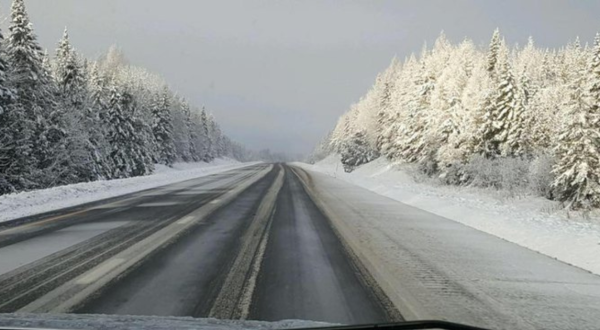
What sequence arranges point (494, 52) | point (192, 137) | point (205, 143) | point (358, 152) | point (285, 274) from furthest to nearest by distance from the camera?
point (205, 143), point (192, 137), point (358, 152), point (494, 52), point (285, 274)

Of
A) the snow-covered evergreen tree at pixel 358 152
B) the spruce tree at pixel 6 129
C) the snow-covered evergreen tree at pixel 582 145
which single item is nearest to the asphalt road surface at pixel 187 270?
the spruce tree at pixel 6 129

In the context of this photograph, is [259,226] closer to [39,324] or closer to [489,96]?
[39,324]

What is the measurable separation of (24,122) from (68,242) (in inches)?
848

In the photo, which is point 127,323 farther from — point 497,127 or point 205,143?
point 205,143

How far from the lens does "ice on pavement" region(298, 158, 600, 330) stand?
13.1ft

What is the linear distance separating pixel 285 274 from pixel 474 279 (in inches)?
94.1

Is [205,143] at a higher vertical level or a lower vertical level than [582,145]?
higher

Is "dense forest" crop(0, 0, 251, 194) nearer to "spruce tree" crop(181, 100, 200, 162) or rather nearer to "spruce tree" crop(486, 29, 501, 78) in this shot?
"spruce tree" crop(181, 100, 200, 162)

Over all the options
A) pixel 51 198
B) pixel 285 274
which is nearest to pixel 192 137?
pixel 51 198

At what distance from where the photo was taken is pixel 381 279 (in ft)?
16.7

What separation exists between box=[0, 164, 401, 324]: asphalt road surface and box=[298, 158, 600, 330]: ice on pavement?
1.30ft

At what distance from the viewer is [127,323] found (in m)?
3.18

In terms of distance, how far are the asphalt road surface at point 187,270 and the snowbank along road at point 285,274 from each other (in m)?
0.02

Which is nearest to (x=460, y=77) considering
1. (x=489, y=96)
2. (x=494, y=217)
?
(x=489, y=96)
